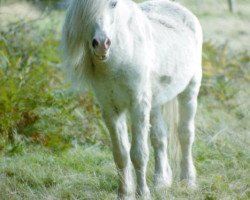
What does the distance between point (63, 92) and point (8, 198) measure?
2649mm

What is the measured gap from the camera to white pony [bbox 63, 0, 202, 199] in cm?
423

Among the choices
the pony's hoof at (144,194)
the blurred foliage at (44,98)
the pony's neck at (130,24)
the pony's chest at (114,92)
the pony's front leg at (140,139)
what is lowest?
the blurred foliage at (44,98)

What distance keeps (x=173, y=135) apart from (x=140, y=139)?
1.07m

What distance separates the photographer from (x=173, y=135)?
571 centimetres

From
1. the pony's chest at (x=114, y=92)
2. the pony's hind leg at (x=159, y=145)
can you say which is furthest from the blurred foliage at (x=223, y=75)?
the pony's chest at (x=114, y=92)

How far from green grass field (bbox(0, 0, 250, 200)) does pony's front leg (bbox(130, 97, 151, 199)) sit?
0.15 meters

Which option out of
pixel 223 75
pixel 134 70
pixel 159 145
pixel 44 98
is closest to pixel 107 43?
pixel 134 70

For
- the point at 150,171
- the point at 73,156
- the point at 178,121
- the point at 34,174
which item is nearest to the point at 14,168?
the point at 34,174

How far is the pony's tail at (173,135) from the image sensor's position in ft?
18.7

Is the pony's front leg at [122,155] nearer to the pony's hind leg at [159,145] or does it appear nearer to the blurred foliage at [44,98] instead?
the pony's hind leg at [159,145]

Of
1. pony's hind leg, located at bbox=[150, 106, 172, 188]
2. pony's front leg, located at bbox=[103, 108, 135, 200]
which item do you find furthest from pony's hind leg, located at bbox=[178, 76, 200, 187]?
pony's front leg, located at bbox=[103, 108, 135, 200]

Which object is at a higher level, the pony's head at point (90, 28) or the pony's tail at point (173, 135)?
the pony's head at point (90, 28)

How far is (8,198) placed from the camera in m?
4.48

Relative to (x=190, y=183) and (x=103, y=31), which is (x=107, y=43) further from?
(x=190, y=183)
